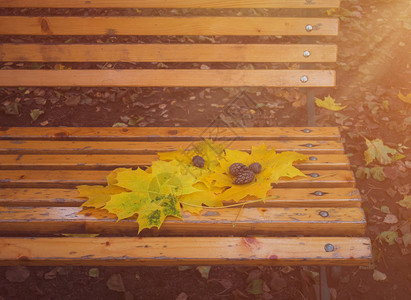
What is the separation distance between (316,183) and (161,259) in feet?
2.55

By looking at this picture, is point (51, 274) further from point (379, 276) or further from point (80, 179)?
point (379, 276)

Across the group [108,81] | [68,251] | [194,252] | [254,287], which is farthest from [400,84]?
[68,251]

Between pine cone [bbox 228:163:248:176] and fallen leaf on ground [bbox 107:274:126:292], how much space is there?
98cm

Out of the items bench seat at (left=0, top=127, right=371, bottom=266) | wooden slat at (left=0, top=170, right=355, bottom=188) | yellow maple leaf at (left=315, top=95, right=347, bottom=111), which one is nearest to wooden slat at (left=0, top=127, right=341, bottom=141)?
bench seat at (left=0, top=127, right=371, bottom=266)

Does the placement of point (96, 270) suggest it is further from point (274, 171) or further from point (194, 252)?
point (274, 171)

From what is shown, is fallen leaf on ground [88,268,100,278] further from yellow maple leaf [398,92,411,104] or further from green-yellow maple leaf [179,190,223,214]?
yellow maple leaf [398,92,411,104]

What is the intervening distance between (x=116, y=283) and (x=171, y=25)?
1.50m

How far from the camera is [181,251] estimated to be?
4.61 ft

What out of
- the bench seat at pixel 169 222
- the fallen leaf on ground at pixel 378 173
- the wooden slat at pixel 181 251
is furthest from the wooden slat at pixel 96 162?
the fallen leaf on ground at pixel 378 173

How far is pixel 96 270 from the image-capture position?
220 centimetres

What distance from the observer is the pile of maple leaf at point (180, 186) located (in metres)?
1.50

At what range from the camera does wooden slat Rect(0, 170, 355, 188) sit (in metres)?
1.70

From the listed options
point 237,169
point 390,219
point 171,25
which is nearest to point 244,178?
point 237,169

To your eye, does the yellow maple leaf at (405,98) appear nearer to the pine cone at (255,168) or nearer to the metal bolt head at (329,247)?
the pine cone at (255,168)
